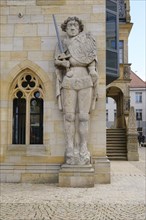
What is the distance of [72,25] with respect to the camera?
28.1 ft

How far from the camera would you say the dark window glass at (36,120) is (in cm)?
909

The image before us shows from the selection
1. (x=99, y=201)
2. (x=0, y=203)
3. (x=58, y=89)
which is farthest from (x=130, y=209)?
(x=58, y=89)

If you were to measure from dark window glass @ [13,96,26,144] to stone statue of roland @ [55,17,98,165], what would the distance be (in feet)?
4.19

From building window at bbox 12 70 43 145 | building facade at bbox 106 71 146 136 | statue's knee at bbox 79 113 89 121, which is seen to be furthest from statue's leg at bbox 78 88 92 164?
building facade at bbox 106 71 146 136

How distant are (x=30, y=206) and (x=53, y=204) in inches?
17.5

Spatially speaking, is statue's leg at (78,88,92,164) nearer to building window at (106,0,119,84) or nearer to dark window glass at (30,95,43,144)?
dark window glass at (30,95,43,144)

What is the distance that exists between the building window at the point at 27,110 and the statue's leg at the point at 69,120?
36.3 inches

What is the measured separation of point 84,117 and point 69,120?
371mm

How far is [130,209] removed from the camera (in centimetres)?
596

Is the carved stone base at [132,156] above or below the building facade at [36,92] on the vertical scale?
below

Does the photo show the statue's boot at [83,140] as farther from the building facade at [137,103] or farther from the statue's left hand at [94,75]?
the building facade at [137,103]

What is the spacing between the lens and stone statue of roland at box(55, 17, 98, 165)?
8.38 m

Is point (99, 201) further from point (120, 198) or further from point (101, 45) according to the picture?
point (101, 45)

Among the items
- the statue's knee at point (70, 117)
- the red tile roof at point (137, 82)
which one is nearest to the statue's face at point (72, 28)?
the statue's knee at point (70, 117)
